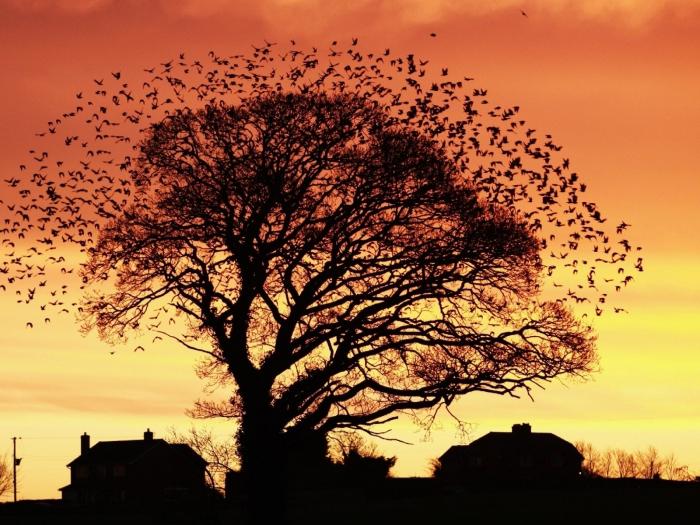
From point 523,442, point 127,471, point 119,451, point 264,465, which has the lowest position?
point 264,465

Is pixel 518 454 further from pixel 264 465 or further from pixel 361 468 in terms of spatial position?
pixel 264 465

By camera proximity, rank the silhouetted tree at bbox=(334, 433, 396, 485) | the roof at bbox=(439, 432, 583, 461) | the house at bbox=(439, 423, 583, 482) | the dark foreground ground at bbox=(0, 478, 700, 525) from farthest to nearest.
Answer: the roof at bbox=(439, 432, 583, 461) < the house at bbox=(439, 423, 583, 482) < the silhouetted tree at bbox=(334, 433, 396, 485) < the dark foreground ground at bbox=(0, 478, 700, 525)

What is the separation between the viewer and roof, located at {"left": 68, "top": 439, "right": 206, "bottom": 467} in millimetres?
148125

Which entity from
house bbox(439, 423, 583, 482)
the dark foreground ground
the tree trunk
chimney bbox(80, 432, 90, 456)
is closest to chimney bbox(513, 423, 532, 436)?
house bbox(439, 423, 583, 482)

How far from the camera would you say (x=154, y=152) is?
119 ft

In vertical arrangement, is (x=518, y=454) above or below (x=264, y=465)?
above

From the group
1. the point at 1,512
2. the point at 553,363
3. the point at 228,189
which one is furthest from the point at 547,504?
the point at 1,512

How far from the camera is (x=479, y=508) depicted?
52.8 m

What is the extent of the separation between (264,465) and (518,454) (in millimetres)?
122606

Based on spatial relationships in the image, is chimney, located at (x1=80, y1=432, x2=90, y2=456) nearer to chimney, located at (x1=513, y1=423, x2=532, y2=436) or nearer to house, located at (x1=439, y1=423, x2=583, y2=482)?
house, located at (x1=439, y1=423, x2=583, y2=482)

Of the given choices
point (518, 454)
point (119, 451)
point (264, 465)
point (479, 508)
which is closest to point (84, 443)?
point (119, 451)

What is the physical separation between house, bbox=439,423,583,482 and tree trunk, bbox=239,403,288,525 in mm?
117219

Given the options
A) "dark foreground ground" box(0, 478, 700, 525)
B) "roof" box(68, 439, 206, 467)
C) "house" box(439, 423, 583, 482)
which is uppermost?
"roof" box(68, 439, 206, 467)

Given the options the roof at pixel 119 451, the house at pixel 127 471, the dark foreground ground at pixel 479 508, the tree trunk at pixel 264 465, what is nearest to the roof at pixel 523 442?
the house at pixel 127 471
